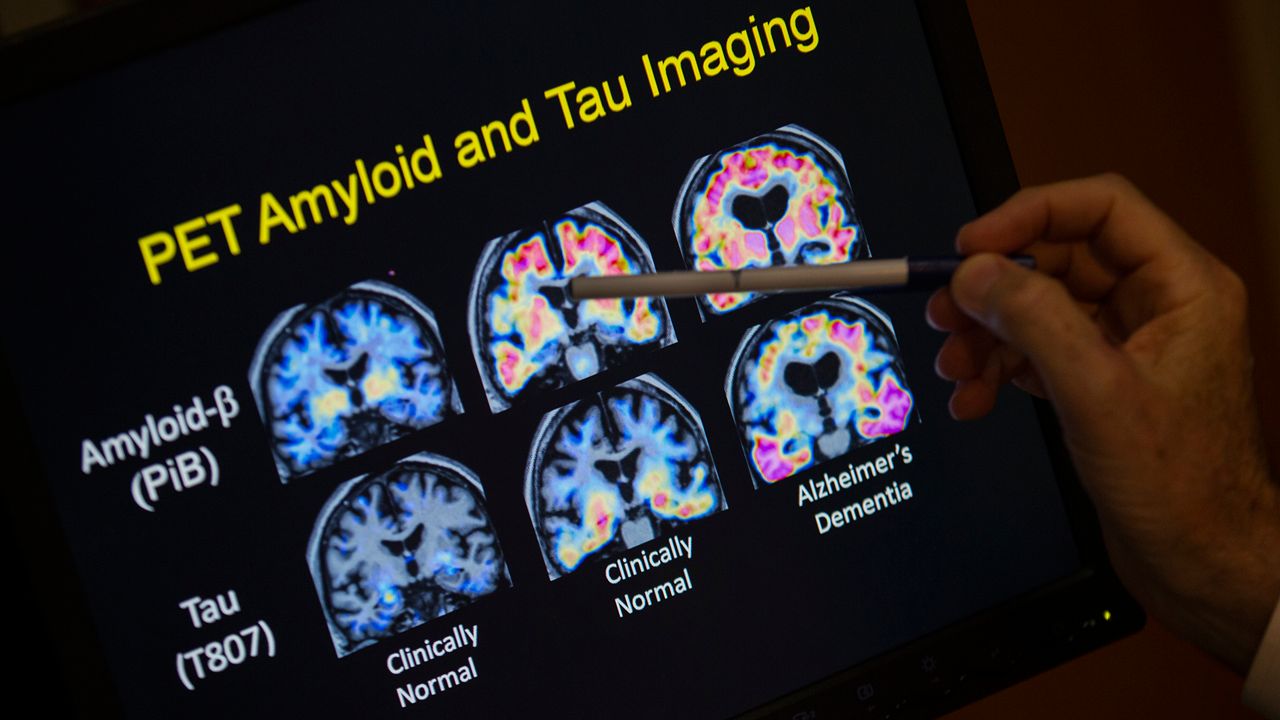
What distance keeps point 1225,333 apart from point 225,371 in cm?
72

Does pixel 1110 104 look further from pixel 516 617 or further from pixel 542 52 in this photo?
pixel 516 617

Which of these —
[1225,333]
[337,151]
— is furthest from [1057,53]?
[337,151]

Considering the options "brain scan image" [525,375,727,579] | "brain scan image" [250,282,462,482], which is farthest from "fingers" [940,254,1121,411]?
"brain scan image" [250,282,462,482]

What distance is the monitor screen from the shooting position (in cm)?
73

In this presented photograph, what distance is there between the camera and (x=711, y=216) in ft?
2.69

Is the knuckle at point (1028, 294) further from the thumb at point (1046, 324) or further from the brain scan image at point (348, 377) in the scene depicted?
the brain scan image at point (348, 377)

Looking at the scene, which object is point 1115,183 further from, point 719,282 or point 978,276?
point 719,282

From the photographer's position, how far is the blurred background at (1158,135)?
1.07 m

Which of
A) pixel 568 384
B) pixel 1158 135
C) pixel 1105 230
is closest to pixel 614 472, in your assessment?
pixel 568 384

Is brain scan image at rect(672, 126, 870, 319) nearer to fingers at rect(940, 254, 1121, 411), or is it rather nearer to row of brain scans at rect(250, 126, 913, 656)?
row of brain scans at rect(250, 126, 913, 656)

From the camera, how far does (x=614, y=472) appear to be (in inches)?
31.4

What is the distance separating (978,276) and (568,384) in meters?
0.29
